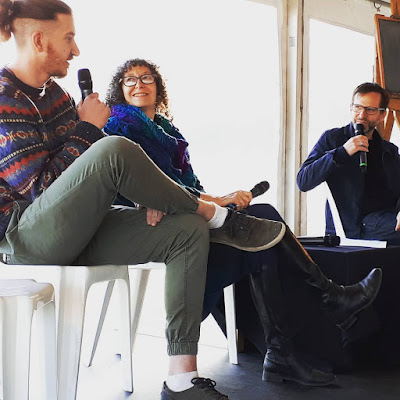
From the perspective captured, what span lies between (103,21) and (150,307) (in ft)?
5.31

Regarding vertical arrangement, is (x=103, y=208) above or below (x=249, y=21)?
below

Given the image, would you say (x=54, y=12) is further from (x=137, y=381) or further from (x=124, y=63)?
(x=137, y=381)

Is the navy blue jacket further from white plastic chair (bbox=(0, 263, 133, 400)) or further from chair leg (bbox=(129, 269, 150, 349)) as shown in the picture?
white plastic chair (bbox=(0, 263, 133, 400))

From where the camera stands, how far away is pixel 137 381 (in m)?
2.13

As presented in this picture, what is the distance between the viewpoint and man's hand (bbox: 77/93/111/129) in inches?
69.3

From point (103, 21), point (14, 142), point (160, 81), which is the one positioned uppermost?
point (103, 21)

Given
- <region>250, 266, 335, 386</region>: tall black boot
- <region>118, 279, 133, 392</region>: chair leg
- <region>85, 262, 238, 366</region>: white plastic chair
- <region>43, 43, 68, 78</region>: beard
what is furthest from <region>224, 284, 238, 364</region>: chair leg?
<region>43, 43, 68, 78</region>: beard

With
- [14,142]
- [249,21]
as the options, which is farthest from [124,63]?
[249,21]

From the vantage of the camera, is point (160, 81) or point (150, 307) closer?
point (160, 81)

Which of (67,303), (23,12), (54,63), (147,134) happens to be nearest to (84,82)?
(54,63)

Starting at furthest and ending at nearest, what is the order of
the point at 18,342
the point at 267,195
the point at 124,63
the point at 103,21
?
the point at 267,195
the point at 103,21
the point at 124,63
the point at 18,342

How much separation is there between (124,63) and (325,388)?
4.47 feet

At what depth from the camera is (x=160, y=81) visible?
2.46 meters

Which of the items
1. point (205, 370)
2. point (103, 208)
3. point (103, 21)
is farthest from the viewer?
point (103, 21)
